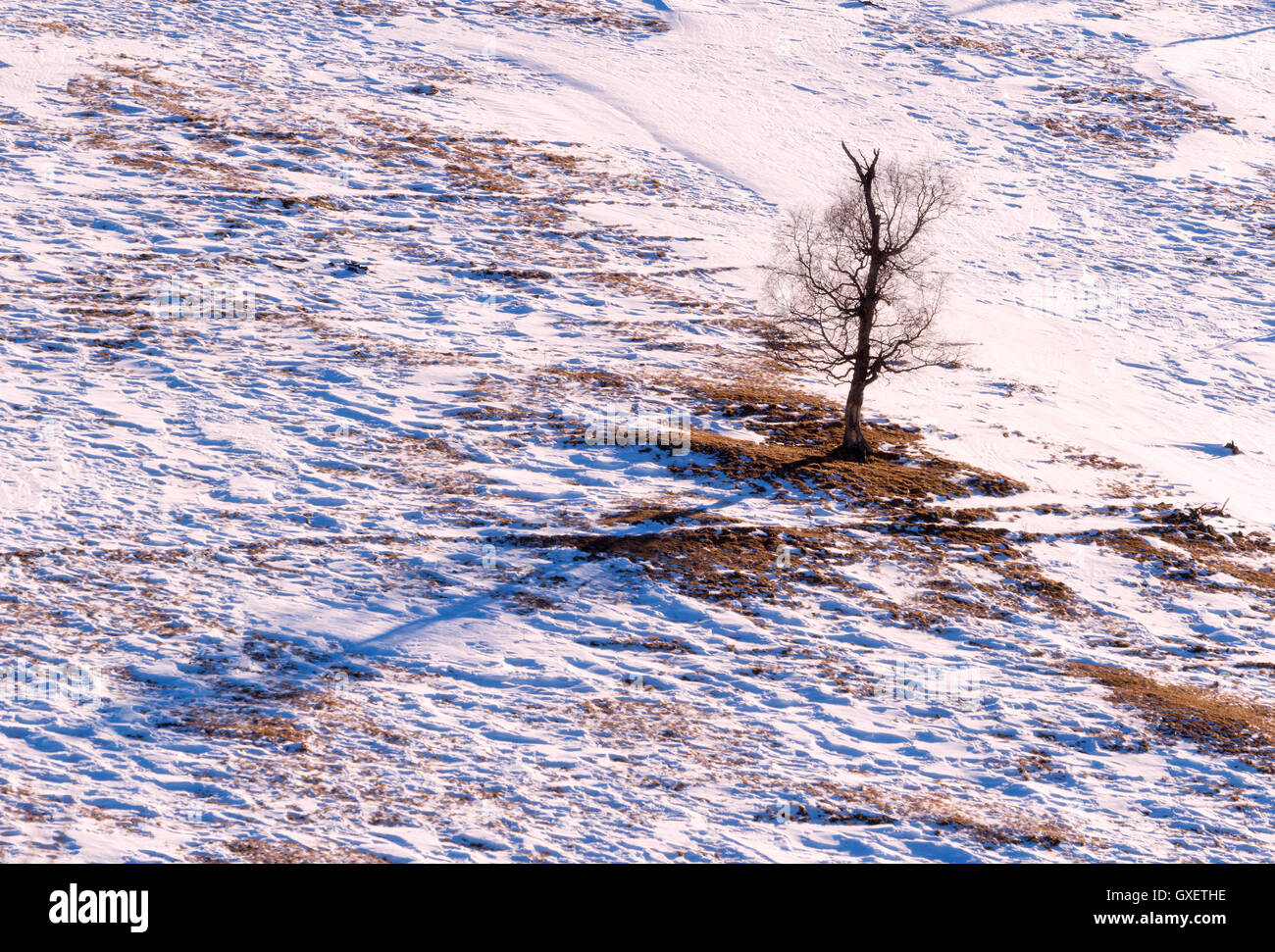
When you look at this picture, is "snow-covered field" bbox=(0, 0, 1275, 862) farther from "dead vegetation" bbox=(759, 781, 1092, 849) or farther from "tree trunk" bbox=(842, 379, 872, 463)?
"tree trunk" bbox=(842, 379, 872, 463)

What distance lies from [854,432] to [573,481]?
3879 millimetres

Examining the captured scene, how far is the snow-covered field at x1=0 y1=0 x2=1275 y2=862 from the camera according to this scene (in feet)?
28.3

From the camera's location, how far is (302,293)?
58.4 feet

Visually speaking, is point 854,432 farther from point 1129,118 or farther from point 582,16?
point 582,16

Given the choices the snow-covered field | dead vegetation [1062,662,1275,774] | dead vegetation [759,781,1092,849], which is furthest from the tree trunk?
dead vegetation [759,781,1092,849]

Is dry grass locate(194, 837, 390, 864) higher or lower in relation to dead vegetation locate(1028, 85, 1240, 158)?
lower

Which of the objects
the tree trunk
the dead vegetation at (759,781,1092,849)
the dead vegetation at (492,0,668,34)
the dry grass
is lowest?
the dead vegetation at (759,781,1092,849)

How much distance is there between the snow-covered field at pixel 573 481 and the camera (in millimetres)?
8625

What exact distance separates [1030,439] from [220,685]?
39.2 ft

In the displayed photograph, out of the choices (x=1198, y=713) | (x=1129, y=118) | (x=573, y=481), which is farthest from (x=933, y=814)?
(x=1129, y=118)

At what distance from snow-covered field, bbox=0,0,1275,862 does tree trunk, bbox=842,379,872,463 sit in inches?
10.7

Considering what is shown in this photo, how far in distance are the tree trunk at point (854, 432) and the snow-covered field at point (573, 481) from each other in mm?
272

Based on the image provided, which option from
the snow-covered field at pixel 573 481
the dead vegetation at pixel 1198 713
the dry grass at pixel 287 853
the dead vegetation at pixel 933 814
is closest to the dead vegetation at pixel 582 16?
the snow-covered field at pixel 573 481
